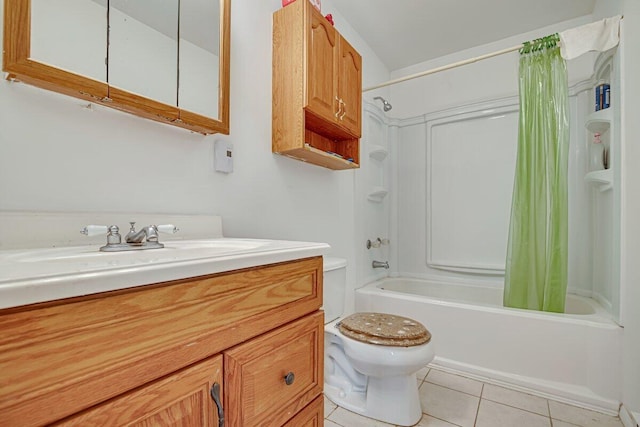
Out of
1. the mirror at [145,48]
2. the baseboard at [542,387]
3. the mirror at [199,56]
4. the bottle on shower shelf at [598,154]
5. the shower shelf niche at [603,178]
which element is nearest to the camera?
the mirror at [145,48]

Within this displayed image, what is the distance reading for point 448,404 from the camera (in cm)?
152

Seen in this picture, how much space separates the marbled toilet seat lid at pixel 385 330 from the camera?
4.33ft

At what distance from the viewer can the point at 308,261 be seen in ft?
2.73

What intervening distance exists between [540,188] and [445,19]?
4.57ft

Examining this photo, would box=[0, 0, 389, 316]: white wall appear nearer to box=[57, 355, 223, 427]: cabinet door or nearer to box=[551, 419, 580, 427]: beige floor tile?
box=[57, 355, 223, 427]: cabinet door

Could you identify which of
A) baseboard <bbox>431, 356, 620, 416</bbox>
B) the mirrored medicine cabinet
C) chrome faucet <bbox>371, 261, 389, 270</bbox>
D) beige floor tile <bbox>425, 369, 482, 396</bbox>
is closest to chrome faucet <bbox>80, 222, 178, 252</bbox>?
the mirrored medicine cabinet

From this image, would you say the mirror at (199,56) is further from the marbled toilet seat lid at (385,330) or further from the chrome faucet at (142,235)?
the marbled toilet seat lid at (385,330)

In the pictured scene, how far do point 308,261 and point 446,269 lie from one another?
2199mm

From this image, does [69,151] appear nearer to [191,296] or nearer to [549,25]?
[191,296]

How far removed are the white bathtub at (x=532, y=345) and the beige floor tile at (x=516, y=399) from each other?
0.17 feet

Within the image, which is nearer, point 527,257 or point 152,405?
point 152,405

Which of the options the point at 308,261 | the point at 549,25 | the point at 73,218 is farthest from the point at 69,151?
the point at 549,25

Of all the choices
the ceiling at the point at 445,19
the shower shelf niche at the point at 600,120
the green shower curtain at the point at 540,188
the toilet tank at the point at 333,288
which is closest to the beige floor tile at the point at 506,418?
the green shower curtain at the point at 540,188

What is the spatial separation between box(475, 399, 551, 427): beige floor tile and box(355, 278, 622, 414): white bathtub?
23 centimetres
